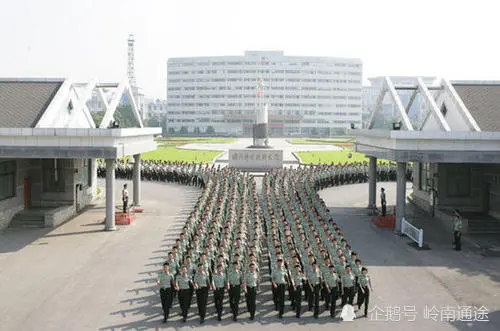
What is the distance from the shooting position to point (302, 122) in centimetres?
12794

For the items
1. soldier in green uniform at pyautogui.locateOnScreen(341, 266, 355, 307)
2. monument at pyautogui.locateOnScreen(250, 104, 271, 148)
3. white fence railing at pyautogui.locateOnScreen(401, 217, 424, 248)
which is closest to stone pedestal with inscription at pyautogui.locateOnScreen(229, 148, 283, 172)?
monument at pyautogui.locateOnScreen(250, 104, 271, 148)

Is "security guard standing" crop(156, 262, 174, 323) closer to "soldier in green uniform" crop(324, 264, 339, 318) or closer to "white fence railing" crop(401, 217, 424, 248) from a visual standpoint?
"soldier in green uniform" crop(324, 264, 339, 318)

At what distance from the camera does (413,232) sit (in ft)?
55.8

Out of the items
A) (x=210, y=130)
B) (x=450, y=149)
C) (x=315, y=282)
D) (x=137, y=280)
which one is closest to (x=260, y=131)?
(x=450, y=149)

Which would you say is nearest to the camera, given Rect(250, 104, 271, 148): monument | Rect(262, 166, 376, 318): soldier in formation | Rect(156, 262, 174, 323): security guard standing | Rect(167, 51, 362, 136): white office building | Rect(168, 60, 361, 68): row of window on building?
Rect(156, 262, 174, 323): security guard standing

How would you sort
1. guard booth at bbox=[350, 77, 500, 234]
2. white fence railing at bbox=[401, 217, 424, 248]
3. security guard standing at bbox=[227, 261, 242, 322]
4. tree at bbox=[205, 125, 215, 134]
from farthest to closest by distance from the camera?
tree at bbox=[205, 125, 215, 134]
guard booth at bbox=[350, 77, 500, 234]
white fence railing at bbox=[401, 217, 424, 248]
security guard standing at bbox=[227, 261, 242, 322]

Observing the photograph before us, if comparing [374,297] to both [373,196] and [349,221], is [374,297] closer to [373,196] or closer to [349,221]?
[349,221]

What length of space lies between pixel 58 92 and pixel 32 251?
7.64 m

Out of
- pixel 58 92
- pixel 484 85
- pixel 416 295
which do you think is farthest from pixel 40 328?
pixel 484 85

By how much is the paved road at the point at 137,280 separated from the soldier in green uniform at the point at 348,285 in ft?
1.79

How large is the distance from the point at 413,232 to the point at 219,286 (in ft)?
31.0

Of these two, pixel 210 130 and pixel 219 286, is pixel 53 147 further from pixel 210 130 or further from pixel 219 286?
pixel 210 130

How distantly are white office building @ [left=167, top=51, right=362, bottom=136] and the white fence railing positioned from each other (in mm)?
108850

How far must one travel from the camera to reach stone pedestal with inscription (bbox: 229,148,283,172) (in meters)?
38.9
